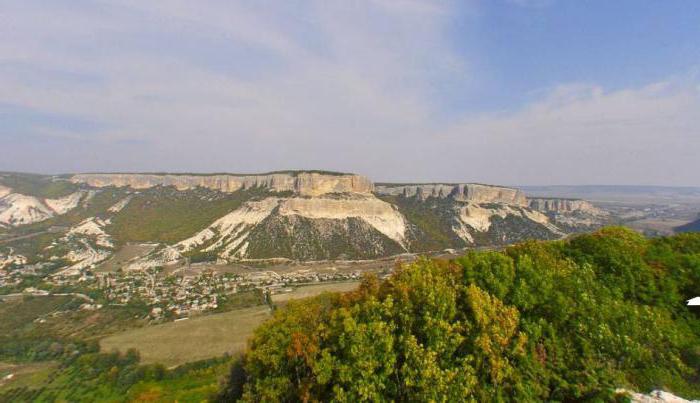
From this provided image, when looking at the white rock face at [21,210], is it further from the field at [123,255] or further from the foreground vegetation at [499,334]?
the foreground vegetation at [499,334]

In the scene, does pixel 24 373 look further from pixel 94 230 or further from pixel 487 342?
pixel 94 230

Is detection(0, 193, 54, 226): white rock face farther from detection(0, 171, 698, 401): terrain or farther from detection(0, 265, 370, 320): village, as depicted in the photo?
detection(0, 265, 370, 320): village

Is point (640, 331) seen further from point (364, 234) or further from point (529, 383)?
point (364, 234)

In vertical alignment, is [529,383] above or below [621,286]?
below

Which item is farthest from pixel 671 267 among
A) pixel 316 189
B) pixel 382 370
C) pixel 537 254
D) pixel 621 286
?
pixel 316 189

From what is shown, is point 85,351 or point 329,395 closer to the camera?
point 329,395

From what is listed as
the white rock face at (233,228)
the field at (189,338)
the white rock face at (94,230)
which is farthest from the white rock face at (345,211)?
the field at (189,338)
